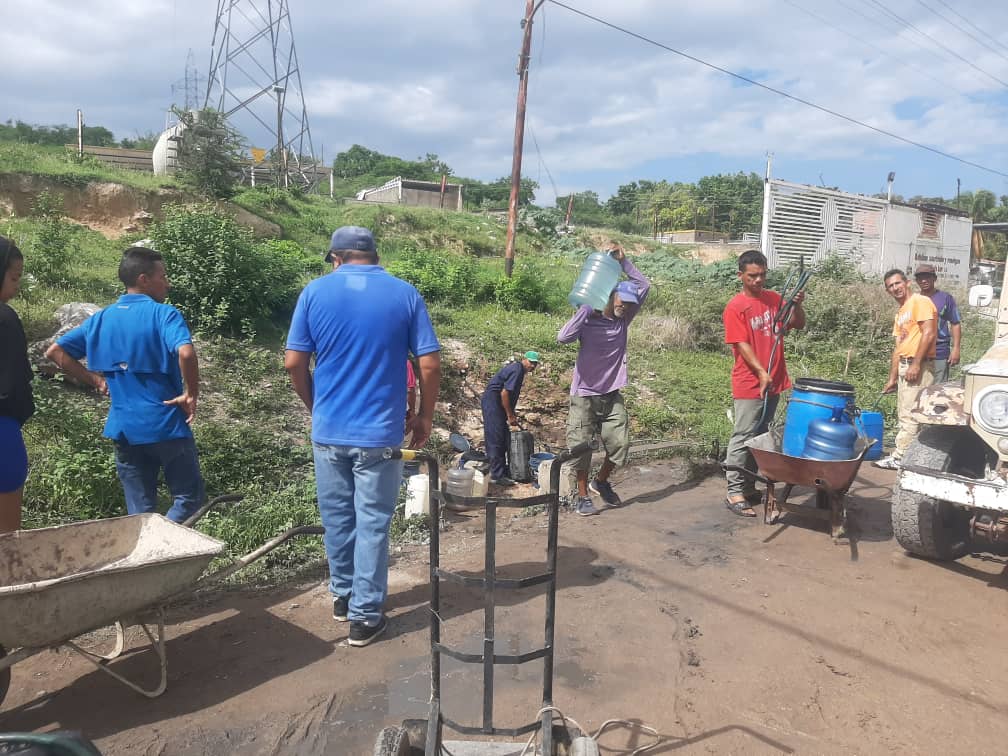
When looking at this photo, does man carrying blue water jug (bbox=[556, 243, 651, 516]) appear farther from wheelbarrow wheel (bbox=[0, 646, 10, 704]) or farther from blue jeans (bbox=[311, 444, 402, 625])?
wheelbarrow wheel (bbox=[0, 646, 10, 704])

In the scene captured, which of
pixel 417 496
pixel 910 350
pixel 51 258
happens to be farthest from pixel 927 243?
pixel 51 258

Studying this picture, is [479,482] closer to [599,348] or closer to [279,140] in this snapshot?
[599,348]

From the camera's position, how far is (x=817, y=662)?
3424 millimetres

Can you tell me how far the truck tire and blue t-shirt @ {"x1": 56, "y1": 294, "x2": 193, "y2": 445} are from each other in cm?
439

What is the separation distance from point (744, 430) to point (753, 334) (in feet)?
2.54

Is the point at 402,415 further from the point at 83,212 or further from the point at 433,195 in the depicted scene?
the point at 433,195

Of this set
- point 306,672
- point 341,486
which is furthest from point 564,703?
point 341,486


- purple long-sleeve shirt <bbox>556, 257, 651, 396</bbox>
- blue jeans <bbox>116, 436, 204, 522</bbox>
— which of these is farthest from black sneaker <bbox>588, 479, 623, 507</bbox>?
blue jeans <bbox>116, 436, 204, 522</bbox>

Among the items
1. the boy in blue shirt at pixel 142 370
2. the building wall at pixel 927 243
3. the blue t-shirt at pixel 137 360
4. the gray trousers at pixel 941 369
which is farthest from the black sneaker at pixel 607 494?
the building wall at pixel 927 243

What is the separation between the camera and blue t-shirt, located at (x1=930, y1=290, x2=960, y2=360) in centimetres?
719

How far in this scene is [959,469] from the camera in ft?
14.9

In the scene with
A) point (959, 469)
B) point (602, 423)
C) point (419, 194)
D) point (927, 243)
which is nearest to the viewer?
point (959, 469)

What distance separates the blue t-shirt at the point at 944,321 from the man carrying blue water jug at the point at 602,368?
11.8 ft

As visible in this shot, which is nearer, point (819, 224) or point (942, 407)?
point (942, 407)
